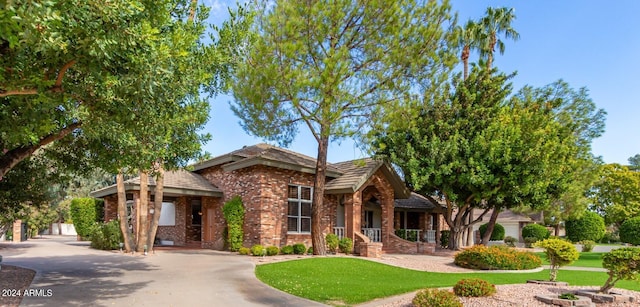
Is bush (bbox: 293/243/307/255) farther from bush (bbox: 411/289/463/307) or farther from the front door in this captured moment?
bush (bbox: 411/289/463/307)

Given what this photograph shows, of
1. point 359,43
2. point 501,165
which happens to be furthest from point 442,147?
point 359,43

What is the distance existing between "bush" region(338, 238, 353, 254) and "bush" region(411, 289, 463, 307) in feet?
38.2

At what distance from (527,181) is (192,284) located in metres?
16.4

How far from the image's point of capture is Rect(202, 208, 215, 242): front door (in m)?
→ 22.9

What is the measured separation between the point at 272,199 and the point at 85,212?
1415cm

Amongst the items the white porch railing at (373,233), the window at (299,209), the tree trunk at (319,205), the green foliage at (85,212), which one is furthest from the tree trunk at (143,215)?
the white porch railing at (373,233)

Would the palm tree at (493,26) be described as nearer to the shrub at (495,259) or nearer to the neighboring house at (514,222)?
the shrub at (495,259)

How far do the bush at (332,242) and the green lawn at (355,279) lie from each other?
3.57 meters

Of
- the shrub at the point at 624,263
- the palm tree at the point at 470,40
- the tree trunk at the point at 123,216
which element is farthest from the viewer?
the palm tree at the point at 470,40

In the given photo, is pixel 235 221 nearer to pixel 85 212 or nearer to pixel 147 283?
pixel 147 283

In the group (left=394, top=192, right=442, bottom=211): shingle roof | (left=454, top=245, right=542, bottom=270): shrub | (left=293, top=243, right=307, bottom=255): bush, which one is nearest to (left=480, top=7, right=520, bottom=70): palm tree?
(left=394, top=192, right=442, bottom=211): shingle roof

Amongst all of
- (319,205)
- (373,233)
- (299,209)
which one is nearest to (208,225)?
(299,209)

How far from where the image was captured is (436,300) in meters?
8.09

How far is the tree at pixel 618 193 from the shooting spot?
40.1 meters
